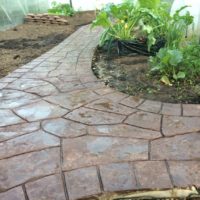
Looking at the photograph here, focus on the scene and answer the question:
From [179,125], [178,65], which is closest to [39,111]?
[179,125]

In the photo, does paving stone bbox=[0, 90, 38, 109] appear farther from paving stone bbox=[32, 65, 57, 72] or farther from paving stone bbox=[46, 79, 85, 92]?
paving stone bbox=[32, 65, 57, 72]

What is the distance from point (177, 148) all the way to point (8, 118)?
1408 mm

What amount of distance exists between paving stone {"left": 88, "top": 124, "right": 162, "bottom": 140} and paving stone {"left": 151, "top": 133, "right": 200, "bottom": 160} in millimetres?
100

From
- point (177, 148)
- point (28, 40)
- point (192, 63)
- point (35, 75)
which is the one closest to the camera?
point (177, 148)

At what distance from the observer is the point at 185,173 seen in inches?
71.1

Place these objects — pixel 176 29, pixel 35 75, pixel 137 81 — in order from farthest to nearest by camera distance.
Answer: pixel 176 29 → pixel 35 75 → pixel 137 81

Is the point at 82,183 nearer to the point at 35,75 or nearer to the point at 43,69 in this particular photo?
the point at 35,75

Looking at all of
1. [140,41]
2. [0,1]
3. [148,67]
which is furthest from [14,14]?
[148,67]

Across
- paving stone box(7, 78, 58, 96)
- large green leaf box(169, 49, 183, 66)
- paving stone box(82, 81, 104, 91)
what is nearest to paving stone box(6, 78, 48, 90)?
paving stone box(7, 78, 58, 96)

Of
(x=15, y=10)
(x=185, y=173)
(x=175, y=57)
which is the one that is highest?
(x=15, y=10)

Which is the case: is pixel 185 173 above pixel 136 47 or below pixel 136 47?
below

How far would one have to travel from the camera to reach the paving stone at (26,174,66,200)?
167 centimetres

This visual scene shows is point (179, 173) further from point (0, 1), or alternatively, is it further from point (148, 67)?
point (0, 1)

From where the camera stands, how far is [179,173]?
5.93 feet
